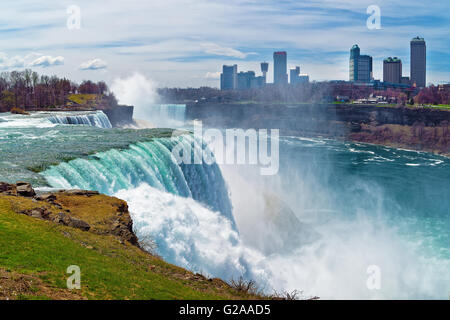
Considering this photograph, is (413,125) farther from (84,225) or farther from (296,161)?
(84,225)

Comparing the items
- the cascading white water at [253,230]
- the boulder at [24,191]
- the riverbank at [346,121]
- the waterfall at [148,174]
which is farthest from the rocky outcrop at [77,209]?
the riverbank at [346,121]

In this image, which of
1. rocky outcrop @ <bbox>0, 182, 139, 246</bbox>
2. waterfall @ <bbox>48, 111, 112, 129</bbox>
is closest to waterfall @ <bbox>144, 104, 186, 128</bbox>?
waterfall @ <bbox>48, 111, 112, 129</bbox>

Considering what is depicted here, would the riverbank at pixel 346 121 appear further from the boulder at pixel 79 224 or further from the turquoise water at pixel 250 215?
the boulder at pixel 79 224

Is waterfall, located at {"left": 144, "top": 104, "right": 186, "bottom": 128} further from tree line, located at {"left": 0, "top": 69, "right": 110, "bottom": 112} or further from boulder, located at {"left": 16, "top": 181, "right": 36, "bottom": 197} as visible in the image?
boulder, located at {"left": 16, "top": 181, "right": 36, "bottom": 197}

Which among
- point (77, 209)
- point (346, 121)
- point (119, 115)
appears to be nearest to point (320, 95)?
point (346, 121)

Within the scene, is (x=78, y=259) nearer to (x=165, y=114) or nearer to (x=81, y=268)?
(x=81, y=268)

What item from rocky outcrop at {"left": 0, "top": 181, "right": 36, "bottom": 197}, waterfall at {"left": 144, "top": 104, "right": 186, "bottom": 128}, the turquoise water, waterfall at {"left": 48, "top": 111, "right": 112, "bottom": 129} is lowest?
the turquoise water
